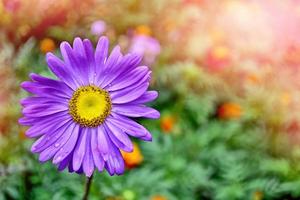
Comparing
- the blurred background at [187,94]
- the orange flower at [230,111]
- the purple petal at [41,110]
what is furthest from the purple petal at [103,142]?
the orange flower at [230,111]

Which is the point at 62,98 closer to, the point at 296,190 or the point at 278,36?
the point at 296,190

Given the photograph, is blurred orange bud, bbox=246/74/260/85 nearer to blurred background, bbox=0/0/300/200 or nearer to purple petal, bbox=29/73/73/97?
blurred background, bbox=0/0/300/200

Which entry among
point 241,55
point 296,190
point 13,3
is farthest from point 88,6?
point 296,190

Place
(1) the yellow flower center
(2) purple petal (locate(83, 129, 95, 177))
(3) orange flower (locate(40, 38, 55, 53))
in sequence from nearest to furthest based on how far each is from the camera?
(2) purple petal (locate(83, 129, 95, 177)) < (1) the yellow flower center < (3) orange flower (locate(40, 38, 55, 53))

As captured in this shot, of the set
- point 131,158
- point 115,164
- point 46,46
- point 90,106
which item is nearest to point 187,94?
point 131,158

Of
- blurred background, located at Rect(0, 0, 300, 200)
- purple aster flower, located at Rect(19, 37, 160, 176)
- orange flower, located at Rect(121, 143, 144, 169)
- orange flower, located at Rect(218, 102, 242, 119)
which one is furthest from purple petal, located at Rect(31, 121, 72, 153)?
orange flower, located at Rect(218, 102, 242, 119)

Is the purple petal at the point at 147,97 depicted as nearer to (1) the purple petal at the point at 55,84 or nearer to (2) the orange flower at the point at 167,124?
(1) the purple petal at the point at 55,84
